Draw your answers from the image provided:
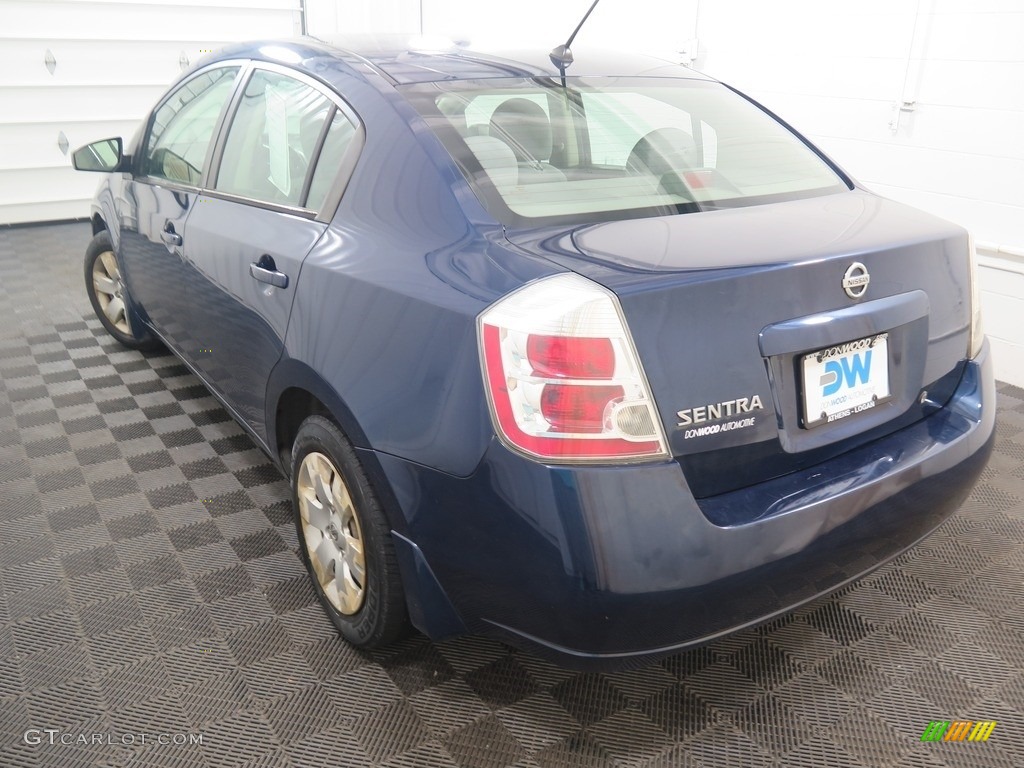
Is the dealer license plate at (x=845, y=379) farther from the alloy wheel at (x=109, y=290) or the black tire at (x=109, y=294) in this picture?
the alloy wheel at (x=109, y=290)

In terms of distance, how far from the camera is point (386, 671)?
179 cm

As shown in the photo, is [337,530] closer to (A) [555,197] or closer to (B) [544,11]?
(A) [555,197]

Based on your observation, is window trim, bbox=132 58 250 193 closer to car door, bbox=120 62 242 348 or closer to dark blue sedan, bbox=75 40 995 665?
car door, bbox=120 62 242 348

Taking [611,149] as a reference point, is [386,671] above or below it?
below

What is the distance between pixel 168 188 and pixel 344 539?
151cm

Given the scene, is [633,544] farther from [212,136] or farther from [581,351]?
[212,136]

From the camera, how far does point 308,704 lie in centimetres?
169

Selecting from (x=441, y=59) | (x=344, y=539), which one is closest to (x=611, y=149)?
(x=441, y=59)

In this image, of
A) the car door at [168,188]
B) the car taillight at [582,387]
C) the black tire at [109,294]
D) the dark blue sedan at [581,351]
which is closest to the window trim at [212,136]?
the car door at [168,188]

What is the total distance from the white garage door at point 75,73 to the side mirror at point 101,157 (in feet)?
12.9

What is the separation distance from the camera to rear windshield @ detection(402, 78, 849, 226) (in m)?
1.61

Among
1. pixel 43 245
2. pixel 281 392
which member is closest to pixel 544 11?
pixel 43 245

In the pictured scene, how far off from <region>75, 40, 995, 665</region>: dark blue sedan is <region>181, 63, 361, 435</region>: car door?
0.5 inches

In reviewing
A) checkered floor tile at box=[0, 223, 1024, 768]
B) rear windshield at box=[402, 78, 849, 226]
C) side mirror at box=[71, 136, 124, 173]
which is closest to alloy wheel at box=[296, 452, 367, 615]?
checkered floor tile at box=[0, 223, 1024, 768]
